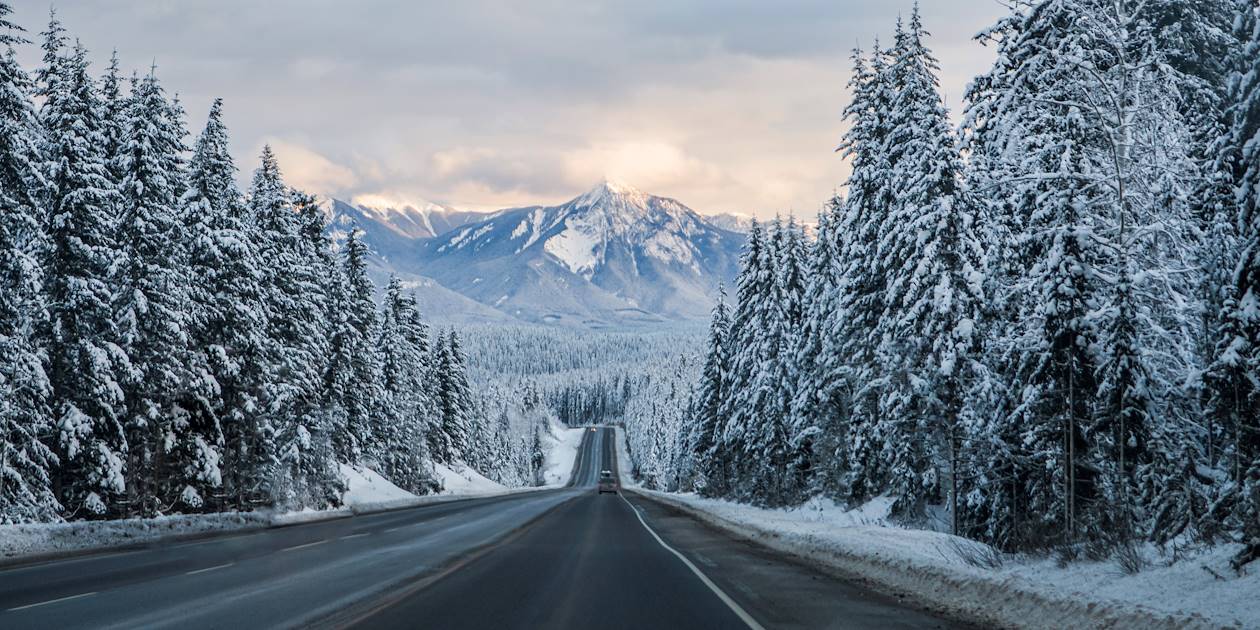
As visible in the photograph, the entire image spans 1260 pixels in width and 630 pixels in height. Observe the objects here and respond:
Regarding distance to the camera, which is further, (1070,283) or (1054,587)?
(1070,283)

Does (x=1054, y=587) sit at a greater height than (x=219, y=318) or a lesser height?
lesser

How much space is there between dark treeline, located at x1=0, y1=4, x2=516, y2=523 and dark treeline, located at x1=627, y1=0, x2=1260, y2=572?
75.0 feet

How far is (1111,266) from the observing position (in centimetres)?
1827

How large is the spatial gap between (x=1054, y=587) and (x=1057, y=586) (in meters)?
0.07

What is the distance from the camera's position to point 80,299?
2708 centimetres

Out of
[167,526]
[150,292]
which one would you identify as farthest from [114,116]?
[167,526]

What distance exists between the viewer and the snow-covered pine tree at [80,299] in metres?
26.7

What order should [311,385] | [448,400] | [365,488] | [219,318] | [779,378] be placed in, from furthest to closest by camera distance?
[448,400]
[365,488]
[779,378]
[311,385]
[219,318]

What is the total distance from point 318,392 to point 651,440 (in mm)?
106959

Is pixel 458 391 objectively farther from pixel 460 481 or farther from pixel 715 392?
pixel 715 392

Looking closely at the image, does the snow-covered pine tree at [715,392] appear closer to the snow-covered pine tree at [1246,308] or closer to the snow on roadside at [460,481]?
the snow on roadside at [460,481]

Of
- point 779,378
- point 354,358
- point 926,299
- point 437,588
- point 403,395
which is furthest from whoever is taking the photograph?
point 403,395

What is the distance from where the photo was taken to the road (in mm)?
10039

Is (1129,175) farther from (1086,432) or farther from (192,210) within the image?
(192,210)
